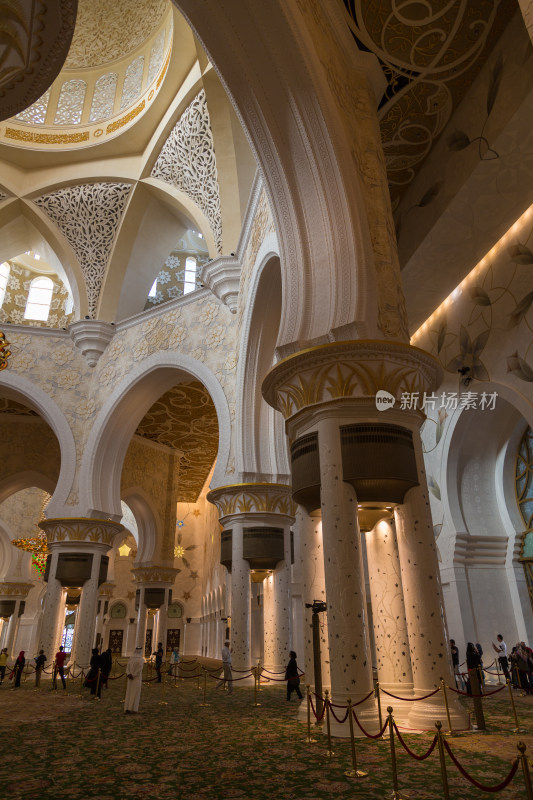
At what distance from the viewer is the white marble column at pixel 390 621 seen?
4.10 m

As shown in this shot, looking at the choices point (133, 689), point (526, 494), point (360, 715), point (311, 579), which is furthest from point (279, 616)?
point (360, 715)

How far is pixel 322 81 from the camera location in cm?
491

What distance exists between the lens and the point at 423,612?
365cm

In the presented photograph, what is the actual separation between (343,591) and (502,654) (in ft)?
16.4

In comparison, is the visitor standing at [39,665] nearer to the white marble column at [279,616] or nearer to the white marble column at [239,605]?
the white marble column at [239,605]

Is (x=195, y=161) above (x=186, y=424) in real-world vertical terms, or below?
above

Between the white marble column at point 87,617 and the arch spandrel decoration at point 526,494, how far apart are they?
7524mm

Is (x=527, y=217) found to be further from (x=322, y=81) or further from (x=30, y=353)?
(x=30, y=353)

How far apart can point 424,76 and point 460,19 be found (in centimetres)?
60

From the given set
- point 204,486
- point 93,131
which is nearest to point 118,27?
point 93,131

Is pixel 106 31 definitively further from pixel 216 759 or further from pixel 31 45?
pixel 216 759

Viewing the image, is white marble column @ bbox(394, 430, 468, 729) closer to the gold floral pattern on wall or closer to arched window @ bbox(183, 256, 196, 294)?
arched window @ bbox(183, 256, 196, 294)

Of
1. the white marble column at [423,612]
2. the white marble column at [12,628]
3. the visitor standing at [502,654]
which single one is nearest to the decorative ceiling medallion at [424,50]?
the white marble column at [423,612]

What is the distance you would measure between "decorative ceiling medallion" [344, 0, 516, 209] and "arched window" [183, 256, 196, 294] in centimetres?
901
